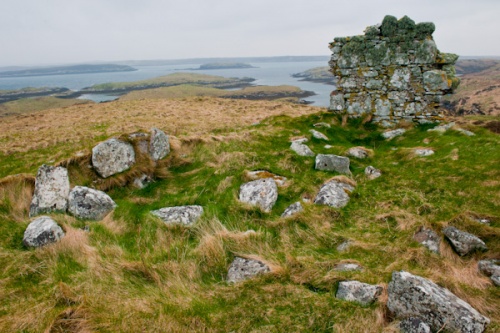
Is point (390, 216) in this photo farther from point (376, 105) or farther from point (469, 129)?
point (376, 105)

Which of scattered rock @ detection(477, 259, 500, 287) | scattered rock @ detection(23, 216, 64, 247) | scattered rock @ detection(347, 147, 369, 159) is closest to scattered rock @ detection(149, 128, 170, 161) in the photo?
scattered rock @ detection(23, 216, 64, 247)

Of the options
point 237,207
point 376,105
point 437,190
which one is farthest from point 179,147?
point 376,105

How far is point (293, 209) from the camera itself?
7645mm

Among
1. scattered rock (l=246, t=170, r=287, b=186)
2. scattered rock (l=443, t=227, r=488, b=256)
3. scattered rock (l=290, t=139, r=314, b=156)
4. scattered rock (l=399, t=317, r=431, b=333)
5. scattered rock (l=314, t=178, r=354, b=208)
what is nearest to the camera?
scattered rock (l=399, t=317, r=431, b=333)

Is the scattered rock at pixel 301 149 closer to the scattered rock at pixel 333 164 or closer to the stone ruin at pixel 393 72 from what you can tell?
the scattered rock at pixel 333 164

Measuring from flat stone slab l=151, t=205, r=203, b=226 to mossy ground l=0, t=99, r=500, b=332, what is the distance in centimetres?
27

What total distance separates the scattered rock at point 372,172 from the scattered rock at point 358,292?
5.32 m

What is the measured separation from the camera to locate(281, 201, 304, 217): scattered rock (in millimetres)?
7495

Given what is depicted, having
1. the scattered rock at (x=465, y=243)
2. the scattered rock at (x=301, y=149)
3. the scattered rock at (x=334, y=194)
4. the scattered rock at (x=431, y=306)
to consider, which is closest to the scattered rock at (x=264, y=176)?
the scattered rock at (x=334, y=194)

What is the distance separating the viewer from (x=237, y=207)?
767 cm

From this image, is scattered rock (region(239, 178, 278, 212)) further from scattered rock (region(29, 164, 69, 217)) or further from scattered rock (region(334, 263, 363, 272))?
scattered rock (region(29, 164, 69, 217))

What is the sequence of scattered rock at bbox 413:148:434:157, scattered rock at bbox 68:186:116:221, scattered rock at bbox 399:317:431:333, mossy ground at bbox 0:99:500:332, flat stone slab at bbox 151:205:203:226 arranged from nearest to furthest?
1. scattered rock at bbox 399:317:431:333
2. mossy ground at bbox 0:99:500:332
3. flat stone slab at bbox 151:205:203:226
4. scattered rock at bbox 68:186:116:221
5. scattered rock at bbox 413:148:434:157

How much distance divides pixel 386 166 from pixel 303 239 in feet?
17.1

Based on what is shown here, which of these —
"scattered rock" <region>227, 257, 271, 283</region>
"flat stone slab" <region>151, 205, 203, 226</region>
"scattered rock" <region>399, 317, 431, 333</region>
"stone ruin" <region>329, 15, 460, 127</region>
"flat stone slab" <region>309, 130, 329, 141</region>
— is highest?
"stone ruin" <region>329, 15, 460, 127</region>
